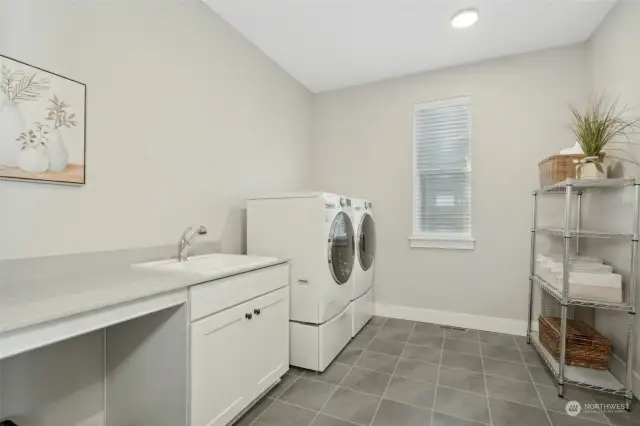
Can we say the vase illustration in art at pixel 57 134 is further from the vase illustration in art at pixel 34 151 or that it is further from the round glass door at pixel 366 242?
the round glass door at pixel 366 242

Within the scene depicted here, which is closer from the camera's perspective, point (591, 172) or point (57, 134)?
point (57, 134)

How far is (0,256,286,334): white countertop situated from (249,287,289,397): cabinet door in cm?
30

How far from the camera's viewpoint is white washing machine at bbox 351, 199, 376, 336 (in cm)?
279

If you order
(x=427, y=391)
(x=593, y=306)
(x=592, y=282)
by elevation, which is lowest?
(x=427, y=391)

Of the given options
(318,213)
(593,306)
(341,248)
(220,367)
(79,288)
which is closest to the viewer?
(79,288)

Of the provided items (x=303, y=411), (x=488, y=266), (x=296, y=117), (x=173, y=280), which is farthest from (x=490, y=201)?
(x=173, y=280)

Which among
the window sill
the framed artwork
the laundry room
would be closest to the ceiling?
the laundry room

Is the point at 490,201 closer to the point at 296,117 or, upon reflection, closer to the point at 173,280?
the point at 296,117

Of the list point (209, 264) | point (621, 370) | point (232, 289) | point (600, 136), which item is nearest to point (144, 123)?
point (209, 264)

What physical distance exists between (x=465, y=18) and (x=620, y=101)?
1.23m

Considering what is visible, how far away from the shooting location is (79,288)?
46.6 inches

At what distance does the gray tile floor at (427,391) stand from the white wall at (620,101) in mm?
541

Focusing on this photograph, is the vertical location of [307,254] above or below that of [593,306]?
above

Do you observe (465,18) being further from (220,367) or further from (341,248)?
(220,367)
